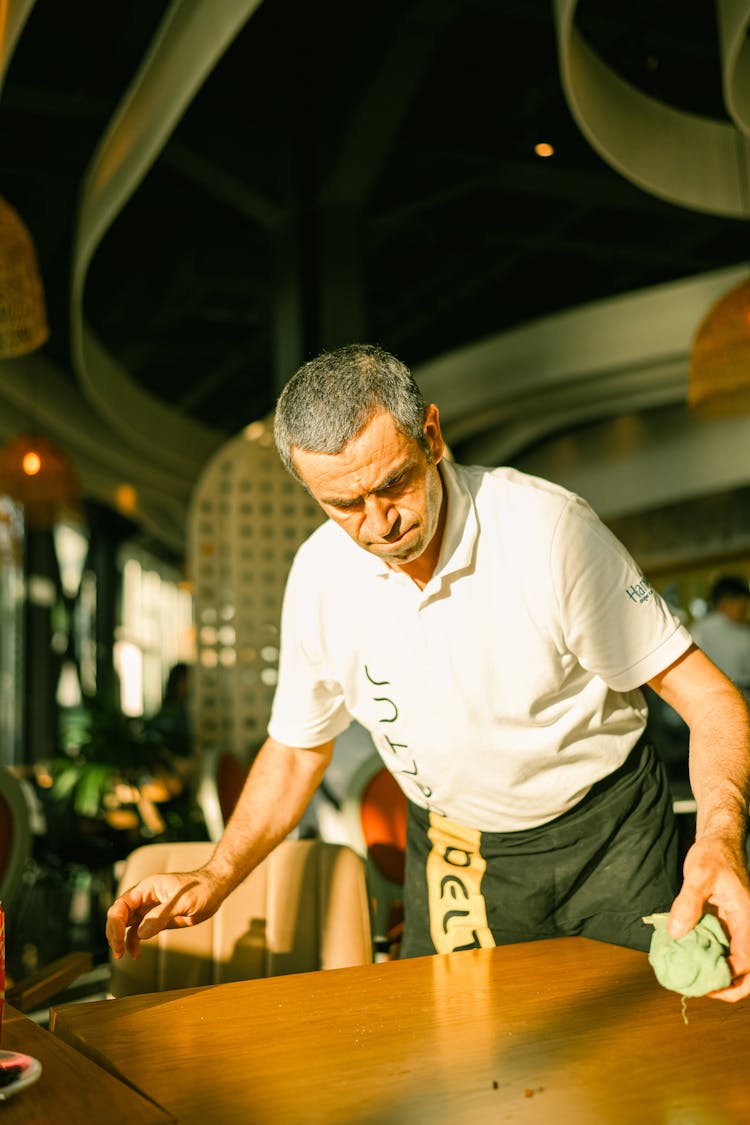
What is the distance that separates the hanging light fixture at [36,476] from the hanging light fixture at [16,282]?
231 cm

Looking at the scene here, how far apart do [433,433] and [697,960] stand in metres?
0.82

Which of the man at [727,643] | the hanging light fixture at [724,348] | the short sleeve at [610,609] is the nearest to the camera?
the short sleeve at [610,609]

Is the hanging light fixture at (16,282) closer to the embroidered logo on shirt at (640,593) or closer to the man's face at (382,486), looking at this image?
the man's face at (382,486)

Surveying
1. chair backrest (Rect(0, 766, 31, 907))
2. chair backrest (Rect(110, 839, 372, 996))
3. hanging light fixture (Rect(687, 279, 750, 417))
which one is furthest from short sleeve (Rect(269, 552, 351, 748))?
hanging light fixture (Rect(687, 279, 750, 417))

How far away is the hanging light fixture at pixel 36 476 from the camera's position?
6000 millimetres

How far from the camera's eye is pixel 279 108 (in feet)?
18.9

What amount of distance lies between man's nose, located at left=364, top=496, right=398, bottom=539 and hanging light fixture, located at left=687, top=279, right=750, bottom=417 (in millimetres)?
3084

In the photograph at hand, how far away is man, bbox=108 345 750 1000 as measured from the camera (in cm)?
152

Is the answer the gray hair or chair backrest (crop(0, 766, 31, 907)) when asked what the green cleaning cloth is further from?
chair backrest (crop(0, 766, 31, 907))

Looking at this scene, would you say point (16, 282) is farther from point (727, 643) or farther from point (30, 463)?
point (727, 643)

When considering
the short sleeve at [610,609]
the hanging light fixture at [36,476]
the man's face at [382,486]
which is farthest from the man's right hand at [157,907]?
the hanging light fixture at [36,476]

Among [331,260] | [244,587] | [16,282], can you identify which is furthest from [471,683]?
[331,260]

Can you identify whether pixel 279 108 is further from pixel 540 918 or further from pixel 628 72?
pixel 540 918

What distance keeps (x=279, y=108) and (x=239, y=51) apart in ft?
1.52
